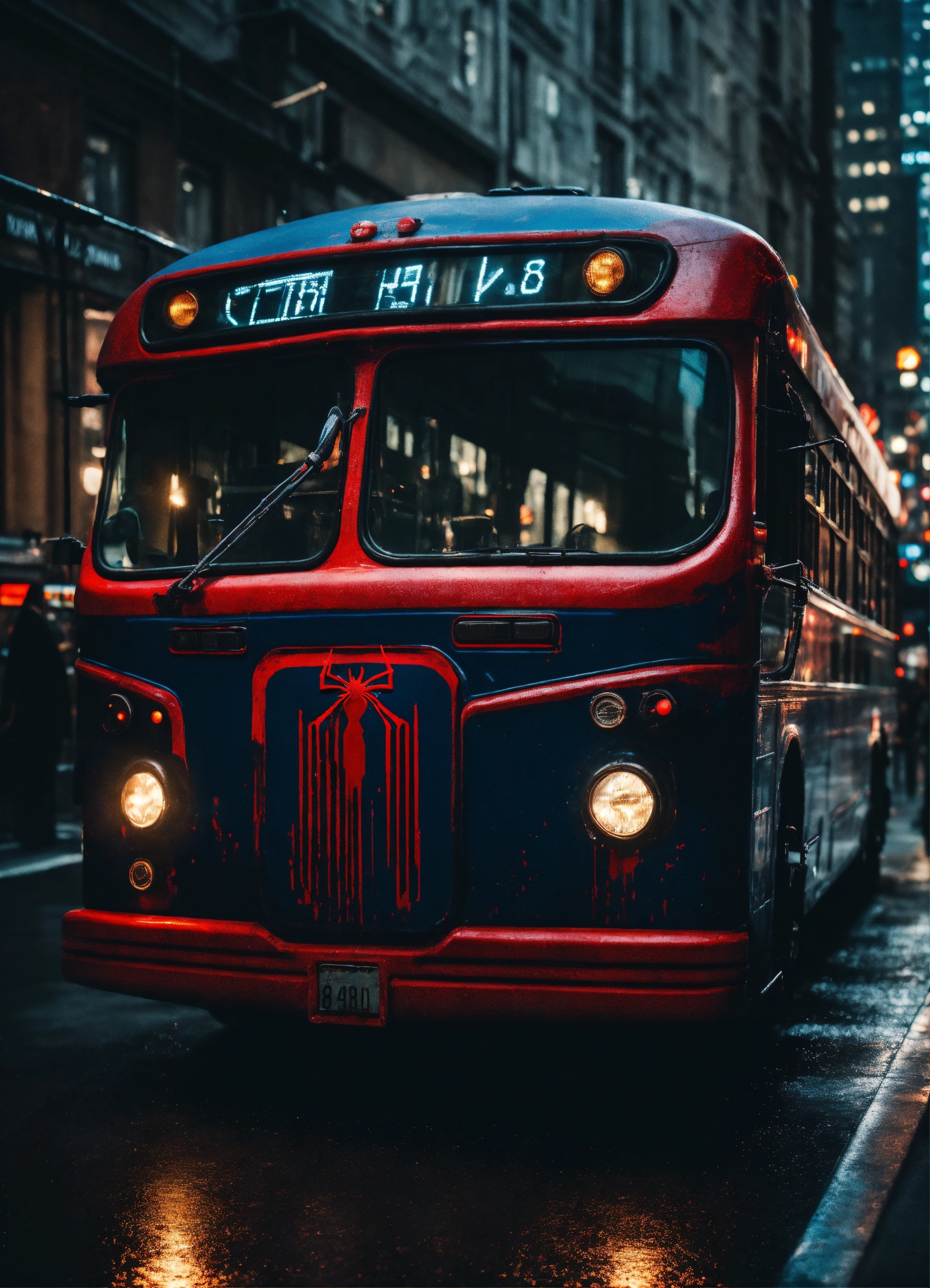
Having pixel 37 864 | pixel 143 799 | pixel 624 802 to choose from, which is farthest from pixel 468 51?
pixel 624 802

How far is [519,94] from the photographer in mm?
31891

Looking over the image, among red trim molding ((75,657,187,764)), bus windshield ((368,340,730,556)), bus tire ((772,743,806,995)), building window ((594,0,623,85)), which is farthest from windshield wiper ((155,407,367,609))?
building window ((594,0,623,85))

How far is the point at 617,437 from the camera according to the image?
5656mm

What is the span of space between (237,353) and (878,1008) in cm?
458

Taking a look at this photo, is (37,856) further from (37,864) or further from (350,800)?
(350,800)

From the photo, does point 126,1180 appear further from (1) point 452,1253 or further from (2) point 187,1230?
(1) point 452,1253

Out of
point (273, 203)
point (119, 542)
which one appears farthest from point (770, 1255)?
point (273, 203)

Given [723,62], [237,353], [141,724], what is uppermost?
[723,62]

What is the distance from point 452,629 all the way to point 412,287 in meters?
1.30

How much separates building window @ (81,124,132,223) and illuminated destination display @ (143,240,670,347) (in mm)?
14044

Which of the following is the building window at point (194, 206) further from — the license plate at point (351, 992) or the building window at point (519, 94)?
the license plate at point (351, 992)

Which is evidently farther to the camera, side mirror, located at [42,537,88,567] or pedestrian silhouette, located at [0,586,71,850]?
pedestrian silhouette, located at [0,586,71,850]

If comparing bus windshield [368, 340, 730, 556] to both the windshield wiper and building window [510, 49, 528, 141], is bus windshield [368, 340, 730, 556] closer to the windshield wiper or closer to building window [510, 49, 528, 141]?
the windshield wiper

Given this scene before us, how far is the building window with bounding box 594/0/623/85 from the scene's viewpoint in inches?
1420
